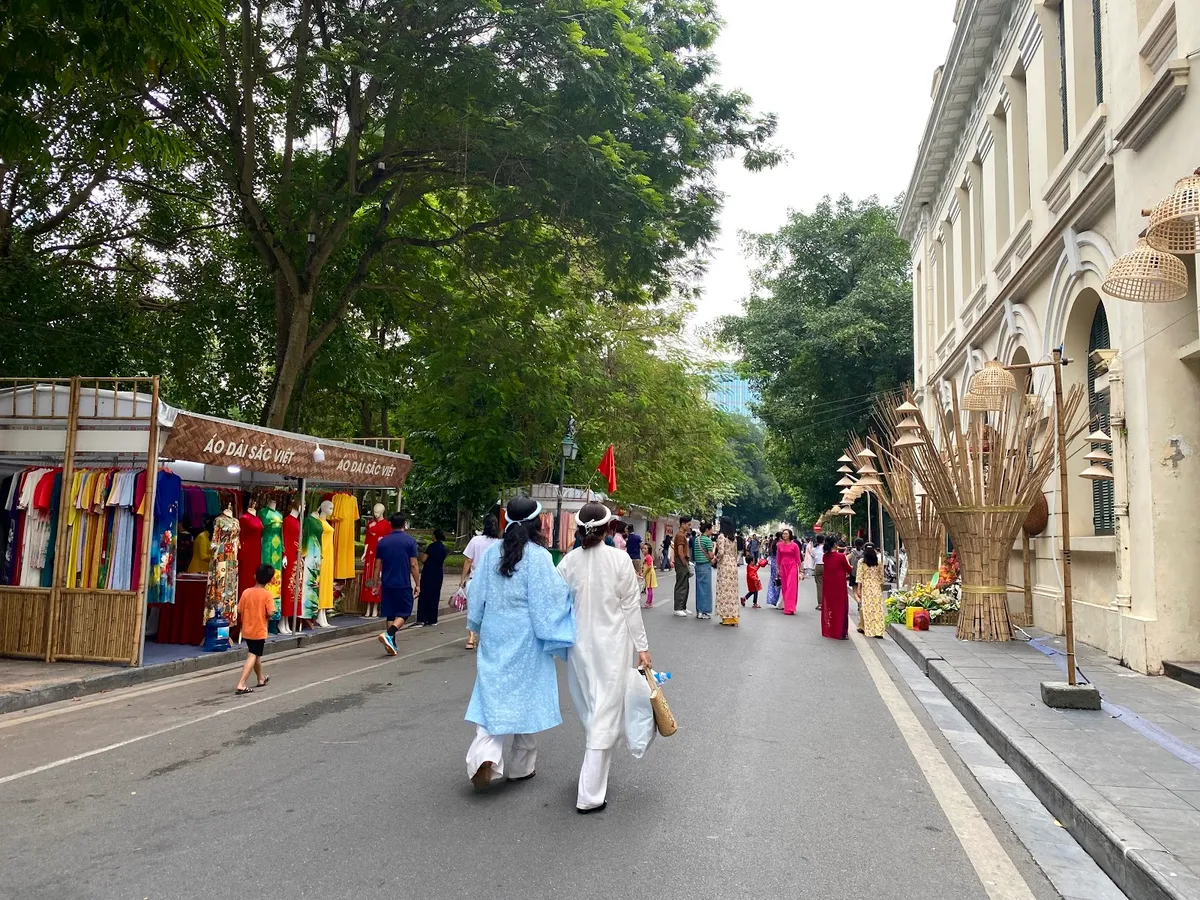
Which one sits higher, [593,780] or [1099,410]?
[1099,410]

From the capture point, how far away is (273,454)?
10.7 meters

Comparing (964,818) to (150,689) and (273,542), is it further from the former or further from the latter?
(273,542)

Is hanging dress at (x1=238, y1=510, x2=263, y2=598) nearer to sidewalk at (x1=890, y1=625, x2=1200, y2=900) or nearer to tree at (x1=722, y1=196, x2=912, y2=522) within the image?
sidewalk at (x1=890, y1=625, x2=1200, y2=900)

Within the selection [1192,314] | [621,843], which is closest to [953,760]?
[621,843]

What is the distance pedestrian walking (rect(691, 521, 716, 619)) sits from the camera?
50.8ft

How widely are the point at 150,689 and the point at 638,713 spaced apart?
5.73m

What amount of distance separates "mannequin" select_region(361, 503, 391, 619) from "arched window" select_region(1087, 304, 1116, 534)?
32.4 ft

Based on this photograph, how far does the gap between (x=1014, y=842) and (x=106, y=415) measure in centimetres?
875

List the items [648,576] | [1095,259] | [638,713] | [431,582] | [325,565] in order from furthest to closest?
[648,576]
[431,582]
[325,565]
[1095,259]
[638,713]

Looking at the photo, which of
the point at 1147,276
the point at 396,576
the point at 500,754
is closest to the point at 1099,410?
the point at 1147,276

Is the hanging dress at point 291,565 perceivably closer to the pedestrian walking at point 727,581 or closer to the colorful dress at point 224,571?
the colorful dress at point 224,571

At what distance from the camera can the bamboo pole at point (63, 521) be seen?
30.0ft

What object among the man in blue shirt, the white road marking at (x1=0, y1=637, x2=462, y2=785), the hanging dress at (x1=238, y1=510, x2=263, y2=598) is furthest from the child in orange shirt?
the hanging dress at (x1=238, y1=510, x2=263, y2=598)

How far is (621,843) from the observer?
13.8 feet
